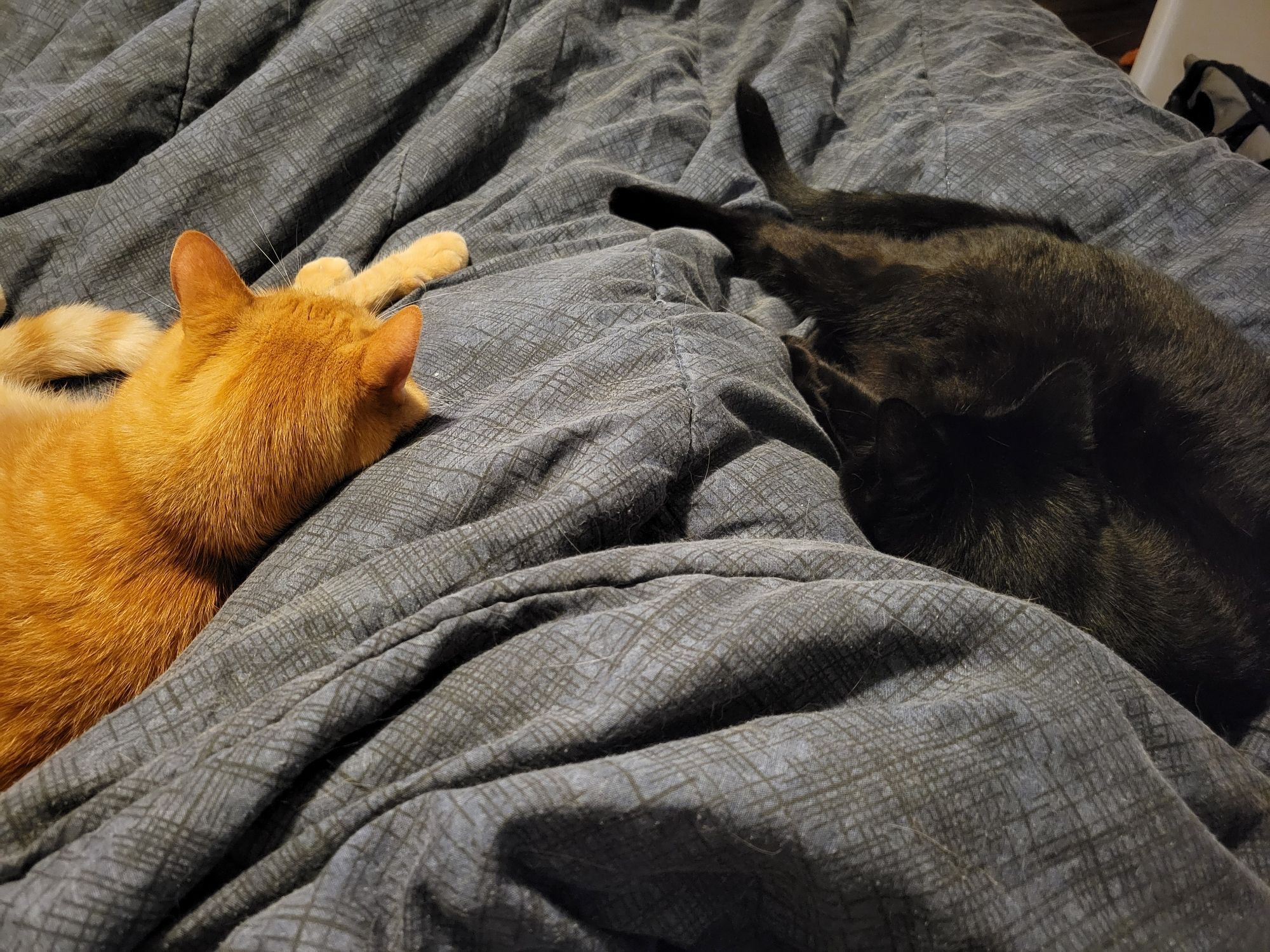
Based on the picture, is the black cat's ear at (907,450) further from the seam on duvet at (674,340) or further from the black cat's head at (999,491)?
the seam on duvet at (674,340)

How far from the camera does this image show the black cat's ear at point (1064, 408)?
94 centimetres

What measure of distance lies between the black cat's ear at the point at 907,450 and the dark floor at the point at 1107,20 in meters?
1.80

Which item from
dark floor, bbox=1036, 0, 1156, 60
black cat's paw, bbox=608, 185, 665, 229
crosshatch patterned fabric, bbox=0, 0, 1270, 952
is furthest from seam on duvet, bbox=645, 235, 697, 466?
dark floor, bbox=1036, 0, 1156, 60

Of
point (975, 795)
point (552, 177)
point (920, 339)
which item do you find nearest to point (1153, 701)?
point (975, 795)

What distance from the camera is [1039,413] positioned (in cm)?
96

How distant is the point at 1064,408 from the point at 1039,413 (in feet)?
0.09

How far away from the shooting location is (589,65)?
1426mm

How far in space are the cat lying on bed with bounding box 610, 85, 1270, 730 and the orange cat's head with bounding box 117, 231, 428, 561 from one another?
49 centimetres

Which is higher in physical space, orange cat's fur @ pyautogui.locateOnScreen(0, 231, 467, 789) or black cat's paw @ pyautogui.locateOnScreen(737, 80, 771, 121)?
black cat's paw @ pyautogui.locateOnScreen(737, 80, 771, 121)

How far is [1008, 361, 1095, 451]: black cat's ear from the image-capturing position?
0.94 meters

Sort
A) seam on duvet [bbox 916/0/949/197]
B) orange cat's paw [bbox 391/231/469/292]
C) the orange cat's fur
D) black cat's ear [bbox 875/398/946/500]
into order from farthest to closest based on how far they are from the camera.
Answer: seam on duvet [bbox 916/0/949/197] < orange cat's paw [bbox 391/231/469/292] < black cat's ear [bbox 875/398/946/500] < the orange cat's fur

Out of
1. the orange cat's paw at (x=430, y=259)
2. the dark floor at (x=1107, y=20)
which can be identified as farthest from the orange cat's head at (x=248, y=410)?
the dark floor at (x=1107, y=20)

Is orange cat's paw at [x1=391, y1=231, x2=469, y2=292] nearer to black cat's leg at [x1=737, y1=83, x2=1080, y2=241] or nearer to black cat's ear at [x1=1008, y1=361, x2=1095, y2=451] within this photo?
black cat's leg at [x1=737, y1=83, x2=1080, y2=241]

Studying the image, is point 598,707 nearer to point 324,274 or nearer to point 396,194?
point 324,274
